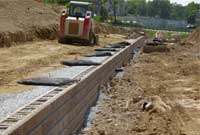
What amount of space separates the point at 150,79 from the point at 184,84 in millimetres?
1587

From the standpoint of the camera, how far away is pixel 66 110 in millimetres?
8570

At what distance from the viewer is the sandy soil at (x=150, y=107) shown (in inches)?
390

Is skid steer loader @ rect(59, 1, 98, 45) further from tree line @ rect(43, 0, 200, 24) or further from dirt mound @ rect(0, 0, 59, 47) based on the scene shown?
tree line @ rect(43, 0, 200, 24)

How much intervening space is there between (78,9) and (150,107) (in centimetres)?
1623

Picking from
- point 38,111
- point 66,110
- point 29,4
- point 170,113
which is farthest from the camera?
point 29,4

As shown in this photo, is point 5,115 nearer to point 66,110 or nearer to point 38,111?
point 38,111

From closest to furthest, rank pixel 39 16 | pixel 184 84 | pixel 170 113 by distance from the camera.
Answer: pixel 170 113 < pixel 184 84 < pixel 39 16

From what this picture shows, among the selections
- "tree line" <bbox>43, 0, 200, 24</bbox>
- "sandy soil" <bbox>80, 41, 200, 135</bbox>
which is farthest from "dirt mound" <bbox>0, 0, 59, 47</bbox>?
"tree line" <bbox>43, 0, 200, 24</bbox>

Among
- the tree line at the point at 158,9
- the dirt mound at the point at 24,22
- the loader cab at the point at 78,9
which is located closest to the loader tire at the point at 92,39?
the loader cab at the point at 78,9

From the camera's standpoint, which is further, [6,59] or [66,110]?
[6,59]

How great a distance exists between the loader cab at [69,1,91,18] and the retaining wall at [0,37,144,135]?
46.7 feet

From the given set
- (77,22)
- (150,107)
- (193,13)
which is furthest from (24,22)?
(193,13)

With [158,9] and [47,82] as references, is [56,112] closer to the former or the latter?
[47,82]

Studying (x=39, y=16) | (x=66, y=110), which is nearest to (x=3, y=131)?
(x=66, y=110)
